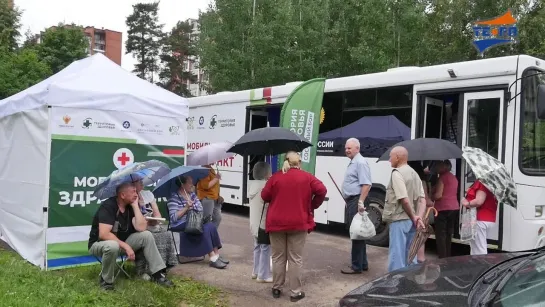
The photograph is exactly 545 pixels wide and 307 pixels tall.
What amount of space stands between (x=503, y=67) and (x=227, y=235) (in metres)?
5.68

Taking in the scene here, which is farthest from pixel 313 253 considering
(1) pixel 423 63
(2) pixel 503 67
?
(1) pixel 423 63

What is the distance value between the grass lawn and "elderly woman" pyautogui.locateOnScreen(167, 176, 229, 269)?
73cm

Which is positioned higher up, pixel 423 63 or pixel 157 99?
pixel 423 63

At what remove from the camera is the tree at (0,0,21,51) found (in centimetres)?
2506

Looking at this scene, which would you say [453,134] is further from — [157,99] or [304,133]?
[157,99]

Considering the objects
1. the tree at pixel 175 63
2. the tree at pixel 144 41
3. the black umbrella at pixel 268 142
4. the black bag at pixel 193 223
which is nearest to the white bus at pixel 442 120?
the black umbrella at pixel 268 142

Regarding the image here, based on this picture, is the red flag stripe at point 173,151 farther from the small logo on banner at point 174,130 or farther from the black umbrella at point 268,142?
Answer: the black umbrella at point 268,142

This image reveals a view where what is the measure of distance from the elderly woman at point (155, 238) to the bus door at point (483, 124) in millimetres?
4310

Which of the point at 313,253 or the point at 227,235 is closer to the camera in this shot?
the point at 313,253

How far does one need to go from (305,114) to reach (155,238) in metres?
3.38

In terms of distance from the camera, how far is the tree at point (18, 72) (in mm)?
21672

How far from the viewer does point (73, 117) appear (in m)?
6.17

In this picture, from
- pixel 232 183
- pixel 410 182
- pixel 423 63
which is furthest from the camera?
pixel 423 63

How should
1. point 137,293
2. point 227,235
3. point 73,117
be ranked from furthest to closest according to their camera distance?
point 227,235, point 73,117, point 137,293
